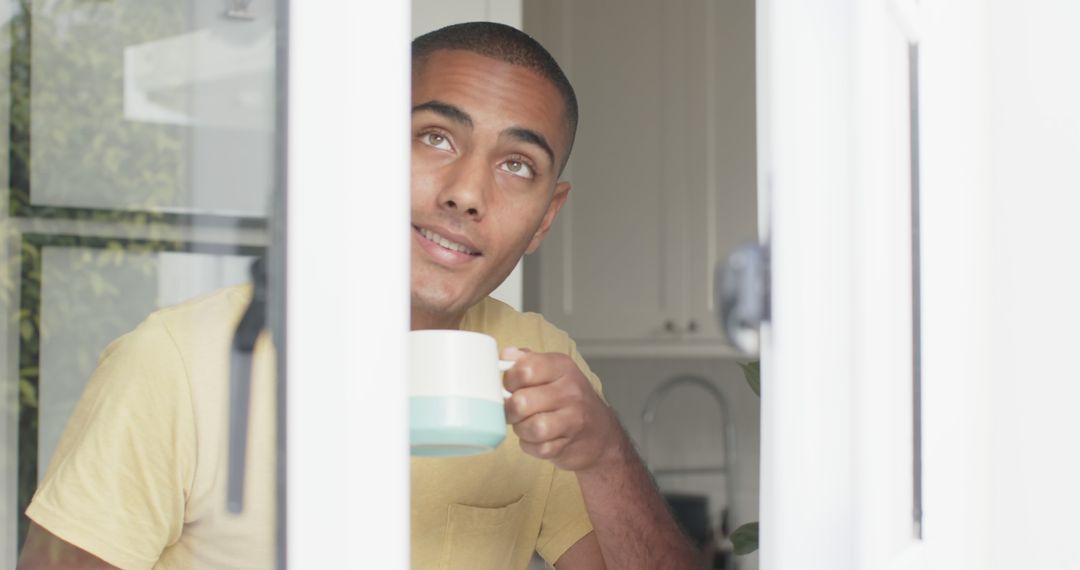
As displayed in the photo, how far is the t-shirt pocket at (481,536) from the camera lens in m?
1.45

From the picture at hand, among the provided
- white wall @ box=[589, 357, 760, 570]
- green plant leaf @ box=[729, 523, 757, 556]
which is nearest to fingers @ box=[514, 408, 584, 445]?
green plant leaf @ box=[729, 523, 757, 556]

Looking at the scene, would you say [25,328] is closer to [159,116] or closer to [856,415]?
[159,116]

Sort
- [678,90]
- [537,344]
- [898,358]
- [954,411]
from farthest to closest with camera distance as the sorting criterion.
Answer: [678,90] < [537,344] < [954,411] < [898,358]

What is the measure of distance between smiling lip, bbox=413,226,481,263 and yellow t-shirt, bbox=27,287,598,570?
0.89 feet

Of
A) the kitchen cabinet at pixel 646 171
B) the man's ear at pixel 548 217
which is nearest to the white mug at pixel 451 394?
Answer: the man's ear at pixel 548 217

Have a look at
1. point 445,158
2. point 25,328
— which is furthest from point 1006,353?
point 25,328

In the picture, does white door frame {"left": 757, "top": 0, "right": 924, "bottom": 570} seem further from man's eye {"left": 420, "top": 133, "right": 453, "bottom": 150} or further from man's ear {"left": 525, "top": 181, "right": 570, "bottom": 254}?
man's ear {"left": 525, "top": 181, "right": 570, "bottom": 254}

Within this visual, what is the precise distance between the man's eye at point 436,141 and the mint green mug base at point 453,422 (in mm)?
546

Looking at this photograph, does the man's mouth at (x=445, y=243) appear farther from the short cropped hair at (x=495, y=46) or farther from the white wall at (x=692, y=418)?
the white wall at (x=692, y=418)

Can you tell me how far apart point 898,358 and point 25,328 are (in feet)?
2.66

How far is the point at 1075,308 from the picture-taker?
0.98m

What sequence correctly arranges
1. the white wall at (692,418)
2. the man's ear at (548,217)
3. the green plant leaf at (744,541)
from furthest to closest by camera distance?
the white wall at (692,418) < the green plant leaf at (744,541) < the man's ear at (548,217)

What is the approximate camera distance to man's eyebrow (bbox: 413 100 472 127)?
1348 millimetres

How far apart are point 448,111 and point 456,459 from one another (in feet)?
1.46
